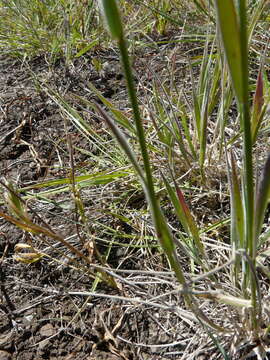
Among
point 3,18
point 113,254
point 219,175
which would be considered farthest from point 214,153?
point 3,18

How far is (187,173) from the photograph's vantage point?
938 mm

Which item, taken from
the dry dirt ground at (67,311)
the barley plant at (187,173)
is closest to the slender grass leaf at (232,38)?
the barley plant at (187,173)

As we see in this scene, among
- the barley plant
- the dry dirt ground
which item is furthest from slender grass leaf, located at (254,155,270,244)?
the dry dirt ground

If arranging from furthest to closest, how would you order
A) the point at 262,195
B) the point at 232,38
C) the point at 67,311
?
the point at 67,311
the point at 262,195
the point at 232,38

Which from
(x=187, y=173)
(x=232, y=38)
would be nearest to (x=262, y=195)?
(x=232, y=38)

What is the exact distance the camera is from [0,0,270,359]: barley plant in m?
0.45

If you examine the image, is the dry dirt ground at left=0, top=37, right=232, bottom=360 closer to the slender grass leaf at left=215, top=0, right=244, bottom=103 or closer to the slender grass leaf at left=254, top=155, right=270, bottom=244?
the slender grass leaf at left=254, top=155, right=270, bottom=244

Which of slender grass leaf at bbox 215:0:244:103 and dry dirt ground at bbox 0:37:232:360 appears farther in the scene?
dry dirt ground at bbox 0:37:232:360

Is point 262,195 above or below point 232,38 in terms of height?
below

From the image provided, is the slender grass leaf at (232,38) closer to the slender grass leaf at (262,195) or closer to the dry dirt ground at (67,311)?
the slender grass leaf at (262,195)

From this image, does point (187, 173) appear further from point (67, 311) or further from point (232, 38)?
point (232, 38)

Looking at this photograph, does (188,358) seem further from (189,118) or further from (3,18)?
(3,18)

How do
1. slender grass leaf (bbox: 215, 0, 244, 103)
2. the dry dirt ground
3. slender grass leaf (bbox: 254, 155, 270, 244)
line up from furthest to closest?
the dry dirt ground, slender grass leaf (bbox: 254, 155, 270, 244), slender grass leaf (bbox: 215, 0, 244, 103)

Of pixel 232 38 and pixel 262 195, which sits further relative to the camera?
pixel 262 195
